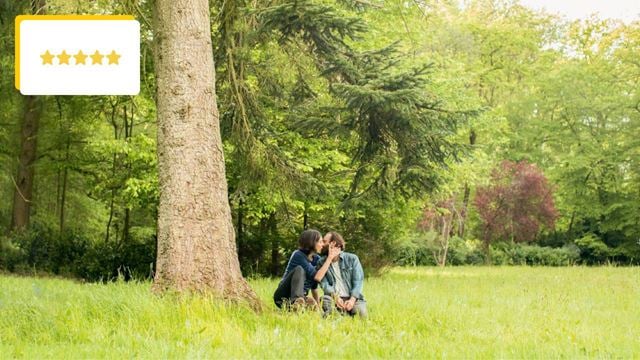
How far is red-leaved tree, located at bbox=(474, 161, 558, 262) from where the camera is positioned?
33906 millimetres

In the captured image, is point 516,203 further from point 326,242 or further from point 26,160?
point 326,242

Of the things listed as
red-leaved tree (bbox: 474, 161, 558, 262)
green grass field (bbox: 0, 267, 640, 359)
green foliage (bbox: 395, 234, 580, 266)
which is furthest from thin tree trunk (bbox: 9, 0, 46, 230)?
red-leaved tree (bbox: 474, 161, 558, 262)

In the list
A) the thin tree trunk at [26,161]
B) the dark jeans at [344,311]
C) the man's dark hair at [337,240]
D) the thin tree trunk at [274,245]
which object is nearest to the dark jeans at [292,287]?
the dark jeans at [344,311]

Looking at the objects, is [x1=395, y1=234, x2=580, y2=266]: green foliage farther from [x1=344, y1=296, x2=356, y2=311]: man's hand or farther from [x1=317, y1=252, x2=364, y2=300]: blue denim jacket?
[x1=344, y1=296, x2=356, y2=311]: man's hand

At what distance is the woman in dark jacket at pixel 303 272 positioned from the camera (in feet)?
29.1

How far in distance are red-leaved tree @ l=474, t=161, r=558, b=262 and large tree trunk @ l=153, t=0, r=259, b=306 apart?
26385 mm

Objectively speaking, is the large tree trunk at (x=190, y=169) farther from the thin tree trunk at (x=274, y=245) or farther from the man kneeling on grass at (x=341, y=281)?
the thin tree trunk at (x=274, y=245)

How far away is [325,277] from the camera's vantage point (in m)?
9.23

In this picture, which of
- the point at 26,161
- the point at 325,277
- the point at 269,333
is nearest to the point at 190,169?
the point at 325,277

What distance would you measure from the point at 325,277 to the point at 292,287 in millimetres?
529

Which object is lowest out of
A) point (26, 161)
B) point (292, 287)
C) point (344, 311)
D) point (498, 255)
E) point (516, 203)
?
point (498, 255)

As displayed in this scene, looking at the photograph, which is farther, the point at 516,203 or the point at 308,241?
the point at 516,203

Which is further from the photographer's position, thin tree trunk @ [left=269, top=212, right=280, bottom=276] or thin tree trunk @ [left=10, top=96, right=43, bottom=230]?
thin tree trunk @ [left=10, top=96, right=43, bottom=230]

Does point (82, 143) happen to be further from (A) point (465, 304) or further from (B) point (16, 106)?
(A) point (465, 304)
